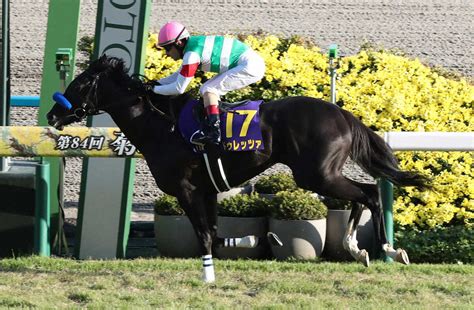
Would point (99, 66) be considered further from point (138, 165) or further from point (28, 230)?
point (138, 165)

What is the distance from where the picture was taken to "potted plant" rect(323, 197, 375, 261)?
7223mm

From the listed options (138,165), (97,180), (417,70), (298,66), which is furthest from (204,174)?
(138,165)

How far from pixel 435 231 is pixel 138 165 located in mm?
4371

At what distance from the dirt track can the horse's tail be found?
26.0ft

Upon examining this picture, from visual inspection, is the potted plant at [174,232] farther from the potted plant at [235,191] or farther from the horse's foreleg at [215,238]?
the potted plant at [235,191]

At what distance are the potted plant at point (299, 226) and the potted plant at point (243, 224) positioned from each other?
0.17 meters

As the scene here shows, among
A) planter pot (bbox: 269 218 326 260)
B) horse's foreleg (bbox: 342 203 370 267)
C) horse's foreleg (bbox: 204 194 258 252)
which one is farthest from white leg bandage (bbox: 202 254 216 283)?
horse's foreleg (bbox: 342 203 370 267)

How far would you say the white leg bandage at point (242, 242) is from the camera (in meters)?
6.94

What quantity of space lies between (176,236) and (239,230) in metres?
0.52

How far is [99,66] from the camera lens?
21.8 feet

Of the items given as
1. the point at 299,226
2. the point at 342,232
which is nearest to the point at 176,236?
the point at 299,226

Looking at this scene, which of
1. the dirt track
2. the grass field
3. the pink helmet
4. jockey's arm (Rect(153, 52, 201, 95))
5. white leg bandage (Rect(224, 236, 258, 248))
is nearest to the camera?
Answer: the grass field

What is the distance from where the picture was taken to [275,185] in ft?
25.5

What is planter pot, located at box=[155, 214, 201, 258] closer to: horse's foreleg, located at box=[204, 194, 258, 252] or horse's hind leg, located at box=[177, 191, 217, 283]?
horse's foreleg, located at box=[204, 194, 258, 252]
